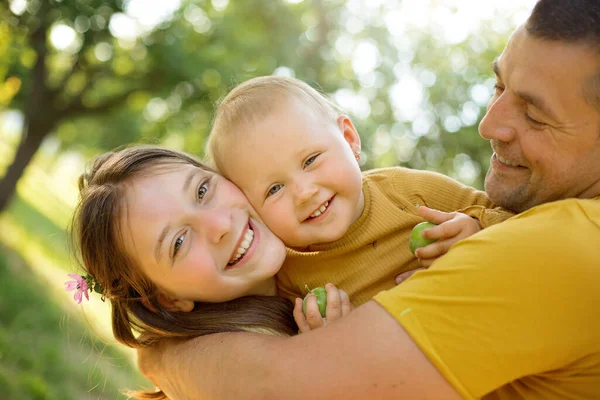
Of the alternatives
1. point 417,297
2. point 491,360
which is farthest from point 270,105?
point 491,360

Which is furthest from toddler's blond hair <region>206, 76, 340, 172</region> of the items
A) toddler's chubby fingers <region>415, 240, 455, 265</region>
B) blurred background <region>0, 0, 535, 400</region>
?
blurred background <region>0, 0, 535, 400</region>

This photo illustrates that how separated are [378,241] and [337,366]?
3.23ft

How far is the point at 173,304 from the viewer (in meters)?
3.02

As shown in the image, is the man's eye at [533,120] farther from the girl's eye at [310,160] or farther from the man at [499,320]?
the girl's eye at [310,160]

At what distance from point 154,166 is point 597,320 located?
1.86 metres

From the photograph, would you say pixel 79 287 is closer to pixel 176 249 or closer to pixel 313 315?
pixel 176 249

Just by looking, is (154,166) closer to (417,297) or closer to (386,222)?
(386,222)

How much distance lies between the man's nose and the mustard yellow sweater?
36 cm

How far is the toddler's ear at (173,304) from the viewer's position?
2988mm

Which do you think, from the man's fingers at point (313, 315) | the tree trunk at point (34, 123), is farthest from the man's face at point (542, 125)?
the tree trunk at point (34, 123)

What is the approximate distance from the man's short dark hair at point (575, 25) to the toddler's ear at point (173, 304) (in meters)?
1.75

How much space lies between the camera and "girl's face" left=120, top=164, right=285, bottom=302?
2.83 m

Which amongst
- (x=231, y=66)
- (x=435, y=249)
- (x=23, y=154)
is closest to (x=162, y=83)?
(x=231, y=66)

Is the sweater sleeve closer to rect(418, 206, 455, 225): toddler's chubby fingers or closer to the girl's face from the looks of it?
rect(418, 206, 455, 225): toddler's chubby fingers
